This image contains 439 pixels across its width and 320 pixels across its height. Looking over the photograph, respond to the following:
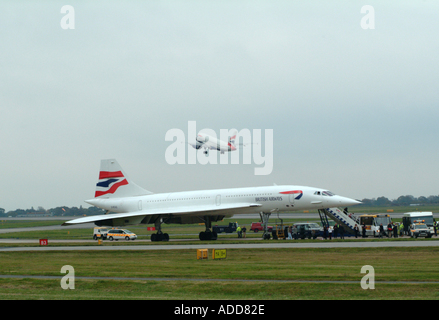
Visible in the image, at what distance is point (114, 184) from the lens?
62.1 m

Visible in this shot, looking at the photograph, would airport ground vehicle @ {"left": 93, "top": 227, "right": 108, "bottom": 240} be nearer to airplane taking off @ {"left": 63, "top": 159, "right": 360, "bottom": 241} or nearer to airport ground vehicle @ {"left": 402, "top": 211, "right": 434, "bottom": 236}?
airplane taking off @ {"left": 63, "top": 159, "right": 360, "bottom": 241}

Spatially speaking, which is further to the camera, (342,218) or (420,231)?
(342,218)

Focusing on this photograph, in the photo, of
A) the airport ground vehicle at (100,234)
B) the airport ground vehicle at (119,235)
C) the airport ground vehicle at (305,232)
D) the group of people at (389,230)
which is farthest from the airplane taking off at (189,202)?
the group of people at (389,230)

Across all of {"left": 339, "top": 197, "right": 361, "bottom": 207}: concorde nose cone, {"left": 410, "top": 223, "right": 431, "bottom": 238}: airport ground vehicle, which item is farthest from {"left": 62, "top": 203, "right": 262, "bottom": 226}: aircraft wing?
{"left": 410, "top": 223, "right": 431, "bottom": 238}: airport ground vehicle

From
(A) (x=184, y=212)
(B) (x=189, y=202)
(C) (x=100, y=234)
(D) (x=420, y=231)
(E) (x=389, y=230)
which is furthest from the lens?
(C) (x=100, y=234)

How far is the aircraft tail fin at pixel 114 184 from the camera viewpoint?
61812 mm

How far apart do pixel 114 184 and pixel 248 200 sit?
19.0m

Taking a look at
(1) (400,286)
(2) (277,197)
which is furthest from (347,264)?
(2) (277,197)

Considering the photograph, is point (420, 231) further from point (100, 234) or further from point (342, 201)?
point (100, 234)

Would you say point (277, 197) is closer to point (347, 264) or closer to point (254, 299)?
point (347, 264)

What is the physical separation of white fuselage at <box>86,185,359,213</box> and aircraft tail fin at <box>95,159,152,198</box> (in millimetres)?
1426

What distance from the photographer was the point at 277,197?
1948 inches

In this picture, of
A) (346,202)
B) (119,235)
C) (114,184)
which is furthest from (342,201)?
(119,235)

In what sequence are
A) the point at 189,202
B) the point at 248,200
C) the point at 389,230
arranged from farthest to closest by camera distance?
the point at 189,202 < the point at 389,230 < the point at 248,200
